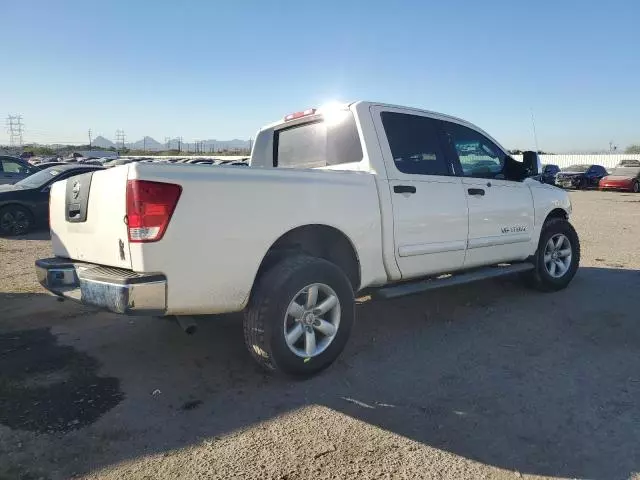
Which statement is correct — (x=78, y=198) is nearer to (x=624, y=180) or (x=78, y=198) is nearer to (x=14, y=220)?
(x=14, y=220)

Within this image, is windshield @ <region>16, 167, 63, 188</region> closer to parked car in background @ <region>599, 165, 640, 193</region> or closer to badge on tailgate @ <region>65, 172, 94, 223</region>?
badge on tailgate @ <region>65, 172, 94, 223</region>

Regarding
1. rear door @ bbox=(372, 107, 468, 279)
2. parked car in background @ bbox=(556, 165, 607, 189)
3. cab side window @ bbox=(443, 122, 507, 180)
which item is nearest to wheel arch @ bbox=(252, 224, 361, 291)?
rear door @ bbox=(372, 107, 468, 279)

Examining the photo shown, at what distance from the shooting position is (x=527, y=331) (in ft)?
15.3

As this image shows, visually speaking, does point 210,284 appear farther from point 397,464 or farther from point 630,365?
point 630,365

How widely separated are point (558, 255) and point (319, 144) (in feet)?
11.1

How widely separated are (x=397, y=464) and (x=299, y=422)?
2.22 ft

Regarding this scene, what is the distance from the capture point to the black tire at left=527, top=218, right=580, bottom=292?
19.2 ft

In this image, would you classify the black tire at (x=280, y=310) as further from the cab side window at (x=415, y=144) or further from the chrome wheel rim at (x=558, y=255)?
the chrome wheel rim at (x=558, y=255)

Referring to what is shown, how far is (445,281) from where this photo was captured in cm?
457

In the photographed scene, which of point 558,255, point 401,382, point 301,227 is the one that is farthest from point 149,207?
point 558,255

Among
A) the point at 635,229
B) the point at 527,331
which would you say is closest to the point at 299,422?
A: the point at 527,331

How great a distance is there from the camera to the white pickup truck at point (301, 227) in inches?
118

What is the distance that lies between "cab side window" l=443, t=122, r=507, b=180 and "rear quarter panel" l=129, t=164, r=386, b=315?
71.9 inches

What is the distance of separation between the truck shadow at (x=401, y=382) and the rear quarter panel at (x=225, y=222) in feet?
2.29
